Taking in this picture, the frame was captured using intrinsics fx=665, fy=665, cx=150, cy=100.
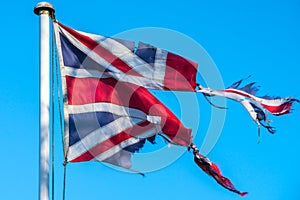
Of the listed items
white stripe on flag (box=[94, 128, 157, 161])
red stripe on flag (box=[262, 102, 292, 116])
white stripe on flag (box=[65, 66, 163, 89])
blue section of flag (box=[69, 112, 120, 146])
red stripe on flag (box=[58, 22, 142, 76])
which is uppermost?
red stripe on flag (box=[58, 22, 142, 76])

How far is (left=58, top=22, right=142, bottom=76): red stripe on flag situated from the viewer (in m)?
9.51

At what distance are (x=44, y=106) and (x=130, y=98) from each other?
5.30 ft

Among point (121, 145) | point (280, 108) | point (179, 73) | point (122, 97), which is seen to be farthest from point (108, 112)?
point (280, 108)

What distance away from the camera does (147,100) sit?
31.9 ft

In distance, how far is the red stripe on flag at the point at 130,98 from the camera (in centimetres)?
944

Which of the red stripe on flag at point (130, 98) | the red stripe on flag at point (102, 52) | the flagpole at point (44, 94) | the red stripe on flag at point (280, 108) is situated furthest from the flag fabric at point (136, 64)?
the red stripe on flag at point (280, 108)

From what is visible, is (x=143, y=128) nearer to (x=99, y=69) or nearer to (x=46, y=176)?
(x=99, y=69)

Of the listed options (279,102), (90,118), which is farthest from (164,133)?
(279,102)

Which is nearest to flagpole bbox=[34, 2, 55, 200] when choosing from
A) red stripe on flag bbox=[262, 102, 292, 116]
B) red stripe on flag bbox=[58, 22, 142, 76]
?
red stripe on flag bbox=[58, 22, 142, 76]

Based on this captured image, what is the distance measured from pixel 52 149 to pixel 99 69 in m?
1.64

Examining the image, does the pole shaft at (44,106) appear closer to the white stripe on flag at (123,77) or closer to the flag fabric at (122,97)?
the flag fabric at (122,97)

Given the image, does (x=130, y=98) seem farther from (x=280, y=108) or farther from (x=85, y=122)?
(x=280, y=108)

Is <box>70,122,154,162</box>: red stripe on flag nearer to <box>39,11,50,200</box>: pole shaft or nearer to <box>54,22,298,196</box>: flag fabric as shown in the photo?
<box>54,22,298,196</box>: flag fabric

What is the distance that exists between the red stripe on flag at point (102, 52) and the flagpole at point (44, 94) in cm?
49
